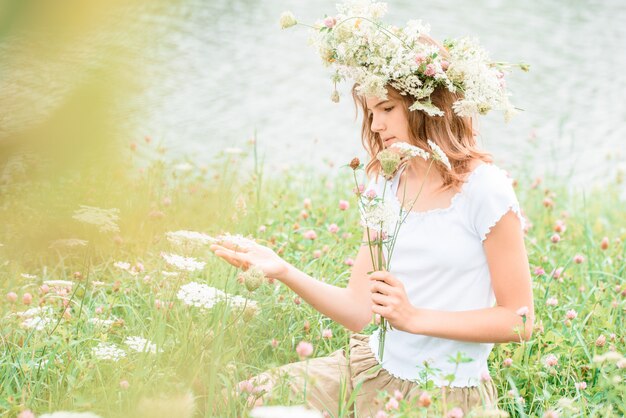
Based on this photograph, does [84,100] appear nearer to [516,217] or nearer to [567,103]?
[516,217]

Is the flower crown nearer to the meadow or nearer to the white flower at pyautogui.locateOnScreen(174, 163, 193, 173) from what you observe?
the meadow

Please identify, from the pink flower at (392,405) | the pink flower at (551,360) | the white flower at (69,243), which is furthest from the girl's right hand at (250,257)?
the white flower at (69,243)

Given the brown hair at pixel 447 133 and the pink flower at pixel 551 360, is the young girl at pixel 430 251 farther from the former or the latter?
the pink flower at pixel 551 360

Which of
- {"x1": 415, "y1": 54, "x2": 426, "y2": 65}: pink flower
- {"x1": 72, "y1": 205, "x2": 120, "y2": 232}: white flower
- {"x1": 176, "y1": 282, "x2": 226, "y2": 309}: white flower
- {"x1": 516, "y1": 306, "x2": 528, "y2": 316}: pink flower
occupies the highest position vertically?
{"x1": 415, "y1": 54, "x2": 426, "y2": 65}: pink flower

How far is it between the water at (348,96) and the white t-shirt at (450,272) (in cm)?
175

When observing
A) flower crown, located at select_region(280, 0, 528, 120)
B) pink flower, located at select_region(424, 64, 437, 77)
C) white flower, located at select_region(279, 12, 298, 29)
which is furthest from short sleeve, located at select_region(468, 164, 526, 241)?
white flower, located at select_region(279, 12, 298, 29)

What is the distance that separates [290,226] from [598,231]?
1.50 meters

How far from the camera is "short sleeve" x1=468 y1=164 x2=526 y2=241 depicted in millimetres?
1762

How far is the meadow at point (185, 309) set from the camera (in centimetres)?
63

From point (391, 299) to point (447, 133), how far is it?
0.46 meters

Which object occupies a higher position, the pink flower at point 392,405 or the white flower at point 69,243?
the white flower at point 69,243

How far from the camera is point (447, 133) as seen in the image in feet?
6.23

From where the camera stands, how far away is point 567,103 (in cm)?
757

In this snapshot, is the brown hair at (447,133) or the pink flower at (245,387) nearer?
the pink flower at (245,387)
